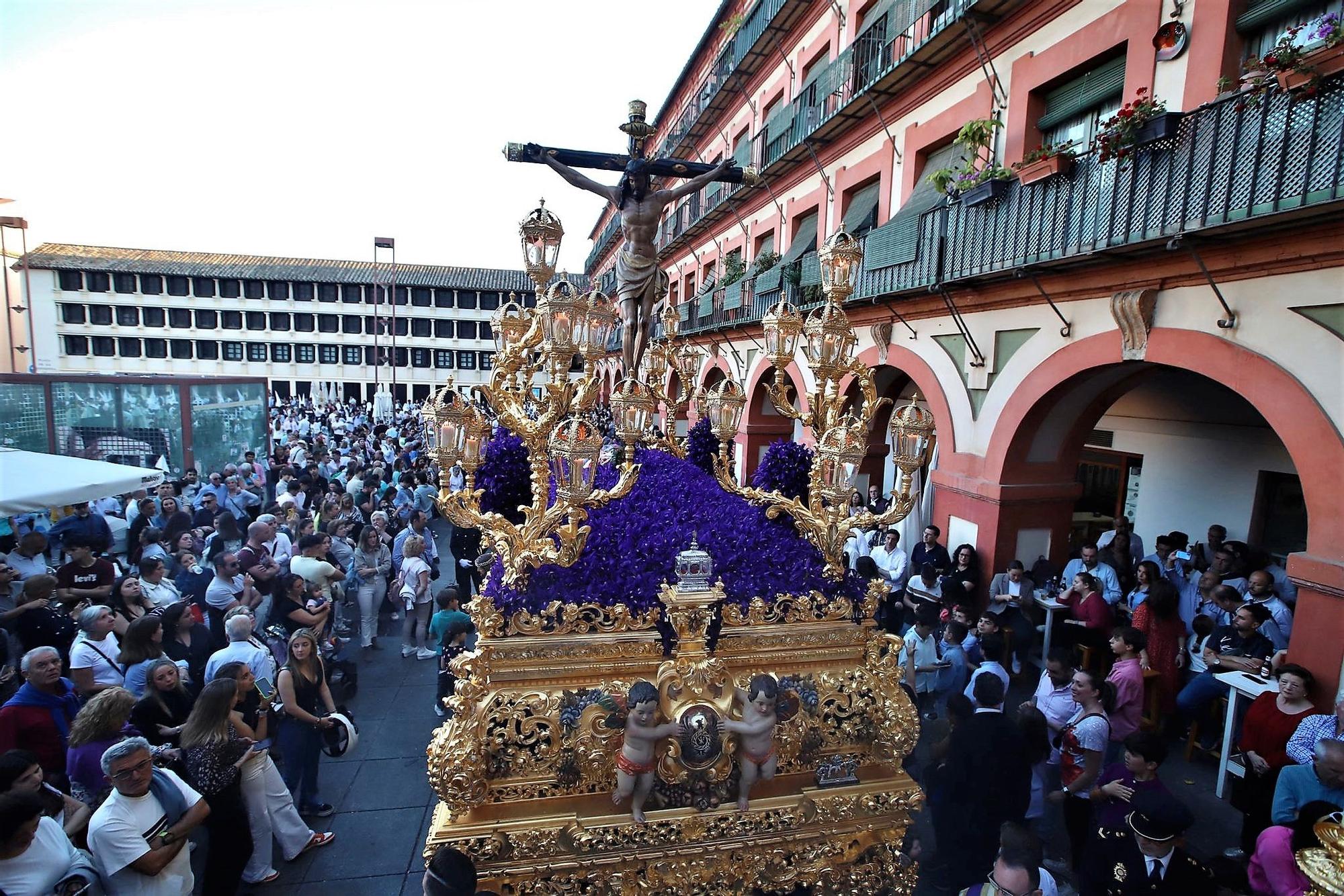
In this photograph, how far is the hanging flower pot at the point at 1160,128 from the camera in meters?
5.46

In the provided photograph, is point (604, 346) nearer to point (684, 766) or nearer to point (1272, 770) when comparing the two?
point (684, 766)

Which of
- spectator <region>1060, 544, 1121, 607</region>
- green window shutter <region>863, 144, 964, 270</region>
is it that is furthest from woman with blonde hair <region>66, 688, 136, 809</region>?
green window shutter <region>863, 144, 964, 270</region>

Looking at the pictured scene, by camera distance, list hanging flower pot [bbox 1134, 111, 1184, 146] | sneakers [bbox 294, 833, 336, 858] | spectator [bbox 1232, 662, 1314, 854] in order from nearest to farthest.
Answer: spectator [bbox 1232, 662, 1314, 854] < sneakers [bbox 294, 833, 336, 858] < hanging flower pot [bbox 1134, 111, 1184, 146]

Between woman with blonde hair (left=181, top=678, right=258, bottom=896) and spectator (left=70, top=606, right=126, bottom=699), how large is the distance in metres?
1.13

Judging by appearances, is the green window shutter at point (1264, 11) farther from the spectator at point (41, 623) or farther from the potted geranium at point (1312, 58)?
the spectator at point (41, 623)

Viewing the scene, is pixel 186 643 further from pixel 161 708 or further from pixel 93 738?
Answer: pixel 93 738

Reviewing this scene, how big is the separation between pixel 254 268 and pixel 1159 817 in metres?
51.2

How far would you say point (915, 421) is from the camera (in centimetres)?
420

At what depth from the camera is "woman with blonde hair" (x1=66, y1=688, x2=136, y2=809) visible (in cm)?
337

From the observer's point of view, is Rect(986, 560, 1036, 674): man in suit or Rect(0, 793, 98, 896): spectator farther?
Rect(986, 560, 1036, 674): man in suit

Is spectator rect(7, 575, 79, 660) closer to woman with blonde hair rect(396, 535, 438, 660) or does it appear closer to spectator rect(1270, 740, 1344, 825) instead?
woman with blonde hair rect(396, 535, 438, 660)

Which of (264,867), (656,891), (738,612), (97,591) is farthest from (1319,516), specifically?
(97,591)

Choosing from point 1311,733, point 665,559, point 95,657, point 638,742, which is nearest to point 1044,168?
point 1311,733

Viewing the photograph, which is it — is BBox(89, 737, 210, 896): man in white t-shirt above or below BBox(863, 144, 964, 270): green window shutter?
below
